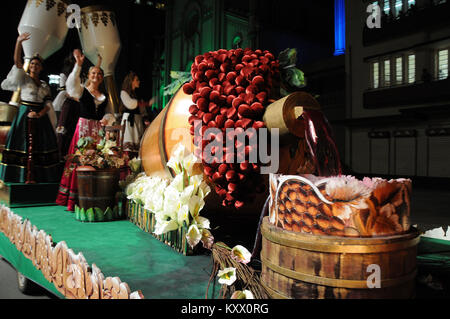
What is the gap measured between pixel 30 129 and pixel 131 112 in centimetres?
170

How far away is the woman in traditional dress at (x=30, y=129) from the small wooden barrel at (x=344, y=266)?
3.69 meters

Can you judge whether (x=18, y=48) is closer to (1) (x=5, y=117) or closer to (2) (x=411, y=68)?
(1) (x=5, y=117)

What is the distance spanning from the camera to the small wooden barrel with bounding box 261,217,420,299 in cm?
72

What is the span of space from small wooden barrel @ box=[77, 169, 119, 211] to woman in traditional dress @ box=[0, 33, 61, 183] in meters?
1.76

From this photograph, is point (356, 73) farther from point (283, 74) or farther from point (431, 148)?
point (283, 74)

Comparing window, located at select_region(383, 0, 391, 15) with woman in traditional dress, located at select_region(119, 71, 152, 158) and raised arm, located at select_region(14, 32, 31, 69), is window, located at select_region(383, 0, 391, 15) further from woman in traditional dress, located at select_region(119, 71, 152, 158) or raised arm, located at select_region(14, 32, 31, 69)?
raised arm, located at select_region(14, 32, 31, 69)

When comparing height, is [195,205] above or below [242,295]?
above

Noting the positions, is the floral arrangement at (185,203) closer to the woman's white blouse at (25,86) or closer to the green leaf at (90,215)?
the green leaf at (90,215)

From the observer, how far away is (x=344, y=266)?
72 cm

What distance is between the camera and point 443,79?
10.1 metres

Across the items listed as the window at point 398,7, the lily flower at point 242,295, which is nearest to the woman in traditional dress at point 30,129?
the lily flower at point 242,295

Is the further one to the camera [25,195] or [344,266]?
[25,195]

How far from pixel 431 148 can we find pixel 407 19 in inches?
173

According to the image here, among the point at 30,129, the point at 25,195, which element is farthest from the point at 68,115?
the point at 25,195
